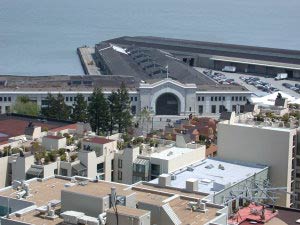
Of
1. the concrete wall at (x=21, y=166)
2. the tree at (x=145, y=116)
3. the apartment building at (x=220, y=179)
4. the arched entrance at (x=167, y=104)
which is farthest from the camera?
the arched entrance at (x=167, y=104)

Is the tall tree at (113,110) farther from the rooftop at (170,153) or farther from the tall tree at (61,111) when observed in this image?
the rooftop at (170,153)

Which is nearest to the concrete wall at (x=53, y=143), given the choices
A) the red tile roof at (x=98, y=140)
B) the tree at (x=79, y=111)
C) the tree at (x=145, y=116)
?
the red tile roof at (x=98, y=140)

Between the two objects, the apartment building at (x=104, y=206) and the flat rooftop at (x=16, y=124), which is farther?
the flat rooftop at (x=16, y=124)

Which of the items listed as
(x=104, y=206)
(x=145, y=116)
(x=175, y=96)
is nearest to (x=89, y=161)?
(x=104, y=206)

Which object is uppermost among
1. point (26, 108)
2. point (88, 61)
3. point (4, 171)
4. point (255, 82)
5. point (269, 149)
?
point (88, 61)

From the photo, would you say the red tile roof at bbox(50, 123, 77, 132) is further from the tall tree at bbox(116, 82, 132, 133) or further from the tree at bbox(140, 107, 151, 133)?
the tree at bbox(140, 107, 151, 133)

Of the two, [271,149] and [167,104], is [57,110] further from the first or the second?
[271,149]

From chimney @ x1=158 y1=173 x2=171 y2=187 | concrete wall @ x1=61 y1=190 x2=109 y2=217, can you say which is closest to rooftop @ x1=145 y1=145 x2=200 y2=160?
chimney @ x1=158 y1=173 x2=171 y2=187
